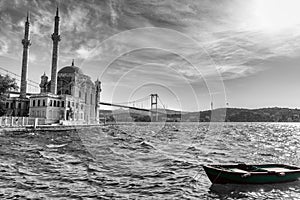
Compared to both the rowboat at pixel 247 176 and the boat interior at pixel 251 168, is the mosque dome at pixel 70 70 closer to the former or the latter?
the boat interior at pixel 251 168

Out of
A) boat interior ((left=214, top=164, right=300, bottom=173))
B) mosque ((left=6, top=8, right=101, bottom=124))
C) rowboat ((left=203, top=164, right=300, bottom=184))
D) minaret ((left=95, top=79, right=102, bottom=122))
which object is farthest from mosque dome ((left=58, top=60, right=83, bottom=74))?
rowboat ((left=203, top=164, right=300, bottom=184))

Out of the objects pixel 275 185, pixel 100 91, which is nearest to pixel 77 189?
pixel 275 185

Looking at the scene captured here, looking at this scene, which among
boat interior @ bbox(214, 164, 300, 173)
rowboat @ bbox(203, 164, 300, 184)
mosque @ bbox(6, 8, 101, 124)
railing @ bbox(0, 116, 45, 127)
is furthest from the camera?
mosque @ bbox(6, 8, 101, 124)

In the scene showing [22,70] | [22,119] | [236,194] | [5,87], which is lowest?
[236,194]

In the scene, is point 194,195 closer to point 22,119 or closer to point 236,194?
point 236,194

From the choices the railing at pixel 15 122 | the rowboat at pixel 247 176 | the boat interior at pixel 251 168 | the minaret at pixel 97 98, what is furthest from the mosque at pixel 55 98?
the rowboat at pixel 247 176

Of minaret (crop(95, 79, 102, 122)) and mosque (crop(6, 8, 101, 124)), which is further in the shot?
minaret (crop(95, 79, 102, 122))

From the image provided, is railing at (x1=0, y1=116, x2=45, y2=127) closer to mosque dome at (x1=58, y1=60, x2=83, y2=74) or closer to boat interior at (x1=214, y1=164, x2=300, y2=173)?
boat interior at (x1=214, y1=164, x2=300, y2=173)

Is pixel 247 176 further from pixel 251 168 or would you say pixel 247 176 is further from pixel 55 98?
pixel 55 98
